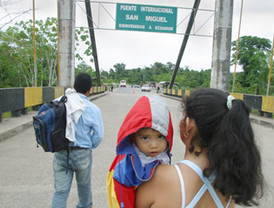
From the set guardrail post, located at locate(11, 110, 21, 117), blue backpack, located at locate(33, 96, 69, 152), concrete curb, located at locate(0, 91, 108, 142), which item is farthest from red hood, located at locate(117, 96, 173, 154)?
guardrail post, located at locate(11, 110, 21, 117)

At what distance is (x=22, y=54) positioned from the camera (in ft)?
90.4

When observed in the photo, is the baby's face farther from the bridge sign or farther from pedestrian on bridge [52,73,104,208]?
the bridge sign

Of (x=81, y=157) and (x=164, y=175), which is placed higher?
(x=164, y=175)

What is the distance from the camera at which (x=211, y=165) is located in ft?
3.33

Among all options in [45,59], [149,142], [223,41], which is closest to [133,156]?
[149,142]

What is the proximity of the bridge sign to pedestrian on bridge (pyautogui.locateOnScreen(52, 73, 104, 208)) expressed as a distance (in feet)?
45.7

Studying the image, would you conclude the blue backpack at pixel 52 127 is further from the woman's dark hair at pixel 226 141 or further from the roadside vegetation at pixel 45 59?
the roadside vegetation at pixel 45 59

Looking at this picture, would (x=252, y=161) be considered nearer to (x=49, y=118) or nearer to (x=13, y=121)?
(x=49, y=118)

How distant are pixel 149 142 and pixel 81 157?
1.33m

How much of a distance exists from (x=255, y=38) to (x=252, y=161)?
156 ft

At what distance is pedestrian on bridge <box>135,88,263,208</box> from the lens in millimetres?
978

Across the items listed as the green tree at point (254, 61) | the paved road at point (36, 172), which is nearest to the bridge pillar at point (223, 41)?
the paved road at point (36, 172)

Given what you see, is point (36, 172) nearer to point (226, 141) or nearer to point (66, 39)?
point (226, 141)

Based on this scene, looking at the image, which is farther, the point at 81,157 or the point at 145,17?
the point at 145,17
